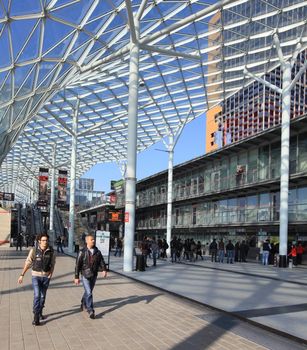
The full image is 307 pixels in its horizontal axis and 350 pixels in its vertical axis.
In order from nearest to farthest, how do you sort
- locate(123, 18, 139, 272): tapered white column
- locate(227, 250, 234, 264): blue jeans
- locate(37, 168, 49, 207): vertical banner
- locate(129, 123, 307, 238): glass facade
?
1. locate(123, 18, 139, 272): tapered white column
2. locate(227, 250, 234, 264): blue jeans
3. locate(129, 123, 307, 238): glass facade
4. locate(37, 168, 49, 207): vertical banner

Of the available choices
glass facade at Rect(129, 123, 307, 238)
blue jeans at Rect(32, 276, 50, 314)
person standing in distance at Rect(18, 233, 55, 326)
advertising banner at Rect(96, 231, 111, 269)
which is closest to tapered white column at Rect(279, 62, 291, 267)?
glass facade at Rect(129, 123, 307, 238)

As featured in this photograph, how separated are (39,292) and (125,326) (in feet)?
5.69

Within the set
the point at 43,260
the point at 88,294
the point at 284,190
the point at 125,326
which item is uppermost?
the point at 284,190

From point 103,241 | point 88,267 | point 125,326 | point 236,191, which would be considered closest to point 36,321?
point 88,267

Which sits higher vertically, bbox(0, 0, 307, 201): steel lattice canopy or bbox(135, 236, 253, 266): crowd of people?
bbox(0, 0, 307, 201): steel lattice canopy

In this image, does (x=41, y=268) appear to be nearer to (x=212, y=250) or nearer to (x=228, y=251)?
(x=228, y=251)

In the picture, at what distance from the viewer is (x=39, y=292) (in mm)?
8883

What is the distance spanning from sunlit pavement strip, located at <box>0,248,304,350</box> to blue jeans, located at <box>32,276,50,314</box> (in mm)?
330

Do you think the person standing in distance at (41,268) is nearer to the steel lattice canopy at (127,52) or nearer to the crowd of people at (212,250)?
the steel lattice canopy at (127,52)

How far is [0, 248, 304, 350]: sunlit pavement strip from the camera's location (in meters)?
7.39

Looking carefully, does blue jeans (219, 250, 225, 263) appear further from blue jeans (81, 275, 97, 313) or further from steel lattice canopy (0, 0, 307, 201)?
blue jeans (81, 275, 97, 313)

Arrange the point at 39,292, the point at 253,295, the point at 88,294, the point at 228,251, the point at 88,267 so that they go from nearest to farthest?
the point at 39,292 < the point at 88,294 < the point at 88,267 < the point at 253,295 < the point at 228,251

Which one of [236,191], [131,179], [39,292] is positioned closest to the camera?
[39,292]

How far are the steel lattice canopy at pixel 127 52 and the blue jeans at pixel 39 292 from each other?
13.9 m
